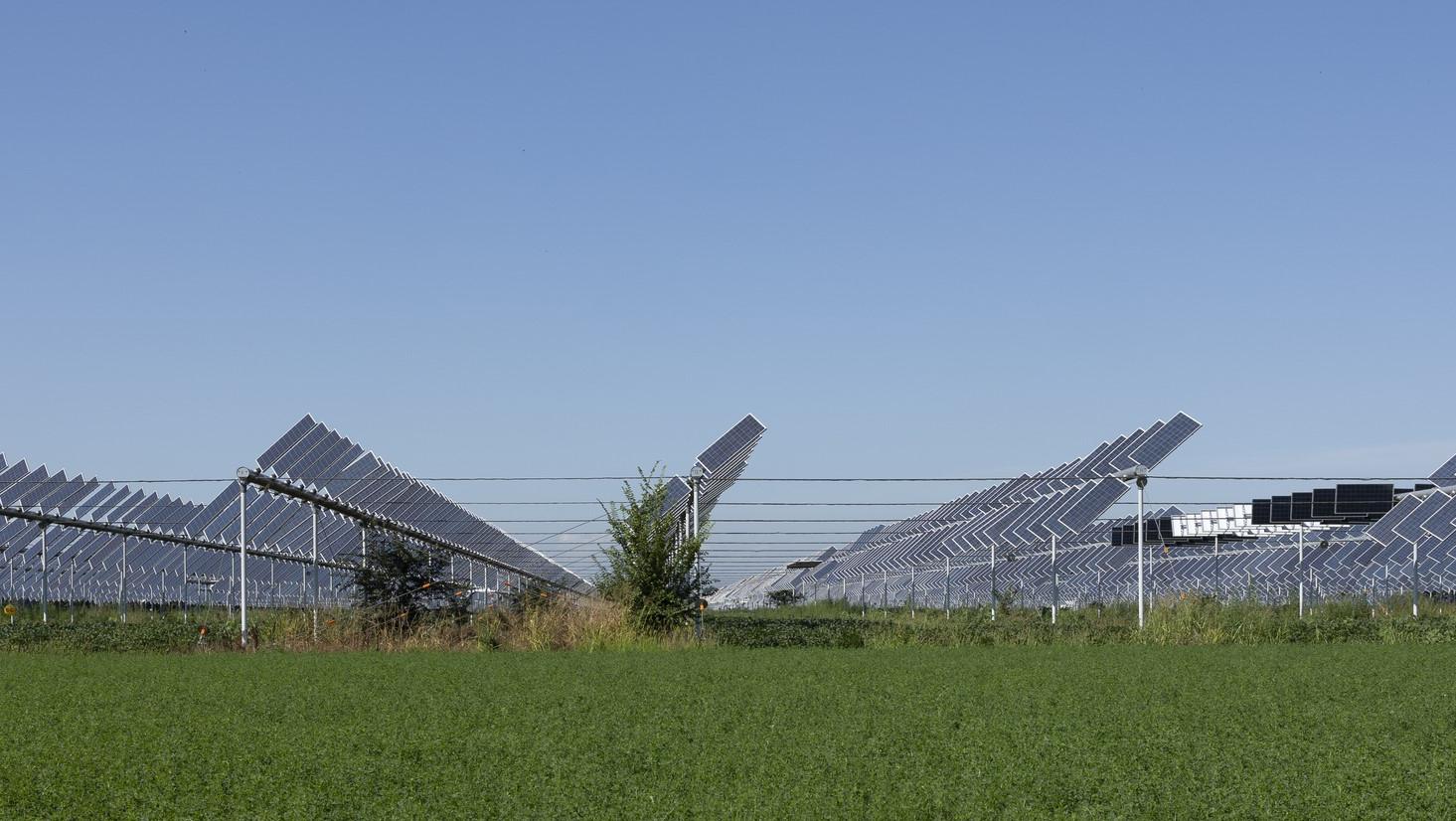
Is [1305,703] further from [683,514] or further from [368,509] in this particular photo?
[368,509]

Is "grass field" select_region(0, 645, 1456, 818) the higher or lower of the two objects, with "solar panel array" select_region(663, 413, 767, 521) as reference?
lower

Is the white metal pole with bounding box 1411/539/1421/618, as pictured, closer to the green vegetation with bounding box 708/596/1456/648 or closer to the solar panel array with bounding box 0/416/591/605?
the green vegetation with bounding box 708/596/1456/648

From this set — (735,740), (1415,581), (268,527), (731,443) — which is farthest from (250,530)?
(735,740)

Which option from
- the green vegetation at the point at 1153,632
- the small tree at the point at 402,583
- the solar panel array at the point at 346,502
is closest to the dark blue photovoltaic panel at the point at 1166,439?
the green vegetation at the point at 1153,632

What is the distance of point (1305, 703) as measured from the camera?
41.7 feet

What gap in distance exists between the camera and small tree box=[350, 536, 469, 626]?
27875 mm

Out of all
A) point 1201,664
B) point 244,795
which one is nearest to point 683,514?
point 1201,664

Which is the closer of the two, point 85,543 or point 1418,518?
point 1418,518

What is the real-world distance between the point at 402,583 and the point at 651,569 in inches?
236

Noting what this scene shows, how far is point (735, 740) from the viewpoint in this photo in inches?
402

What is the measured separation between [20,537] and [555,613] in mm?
26109

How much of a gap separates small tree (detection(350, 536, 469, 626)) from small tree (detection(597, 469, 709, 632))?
4146mm

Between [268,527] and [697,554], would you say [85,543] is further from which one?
[697,554]

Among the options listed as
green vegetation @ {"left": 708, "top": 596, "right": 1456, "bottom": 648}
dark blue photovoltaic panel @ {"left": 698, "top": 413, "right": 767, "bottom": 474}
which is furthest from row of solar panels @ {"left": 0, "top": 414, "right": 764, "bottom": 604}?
green vegetation @ {"left": 708, "top": 596, "right": 1456, "bottom": 648}
